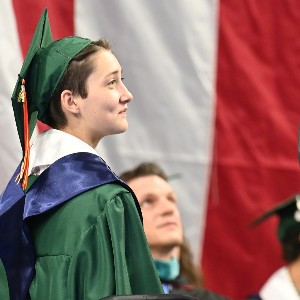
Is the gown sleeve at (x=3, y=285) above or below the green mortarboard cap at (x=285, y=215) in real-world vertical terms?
above

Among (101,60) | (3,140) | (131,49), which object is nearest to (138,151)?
(131,49)

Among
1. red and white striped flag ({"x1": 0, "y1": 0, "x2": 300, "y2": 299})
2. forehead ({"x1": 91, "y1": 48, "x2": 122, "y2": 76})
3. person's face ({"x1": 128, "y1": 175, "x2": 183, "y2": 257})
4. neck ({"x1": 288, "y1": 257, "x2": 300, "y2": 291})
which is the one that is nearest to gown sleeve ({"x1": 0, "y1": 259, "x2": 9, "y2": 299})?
forehead ({"x1": 91, "y1": 48, "x2": 122, "y2": 76})

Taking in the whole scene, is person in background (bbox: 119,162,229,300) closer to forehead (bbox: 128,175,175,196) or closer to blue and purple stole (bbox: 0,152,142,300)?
forehead (bbox: 128,175,175,196)

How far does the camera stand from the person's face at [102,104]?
2010mm

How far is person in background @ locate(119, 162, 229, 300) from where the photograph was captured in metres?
2.84

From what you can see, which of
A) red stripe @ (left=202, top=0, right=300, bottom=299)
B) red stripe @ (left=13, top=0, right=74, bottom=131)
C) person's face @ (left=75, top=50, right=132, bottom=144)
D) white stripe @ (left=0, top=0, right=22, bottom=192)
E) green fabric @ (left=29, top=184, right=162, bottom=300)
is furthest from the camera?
red stripe @ (left=202, top=0, right=300, bottom=299)

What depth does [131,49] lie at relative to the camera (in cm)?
319

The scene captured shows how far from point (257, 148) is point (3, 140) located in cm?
118

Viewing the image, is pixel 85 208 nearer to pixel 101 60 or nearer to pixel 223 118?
pixel 101 60

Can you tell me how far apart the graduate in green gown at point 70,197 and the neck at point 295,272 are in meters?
1.35

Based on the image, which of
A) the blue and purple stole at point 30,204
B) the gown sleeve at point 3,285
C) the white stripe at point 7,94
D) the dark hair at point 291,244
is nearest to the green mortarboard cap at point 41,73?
the blue and purple stole at point 30,204

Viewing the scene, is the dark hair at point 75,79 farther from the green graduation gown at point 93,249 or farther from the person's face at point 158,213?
the person's face at point 158,213

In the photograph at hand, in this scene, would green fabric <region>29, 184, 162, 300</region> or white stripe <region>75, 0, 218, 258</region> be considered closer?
green fabric <region>29, 184, 162, 300</region>

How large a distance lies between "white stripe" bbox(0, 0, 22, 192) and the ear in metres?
0.60
